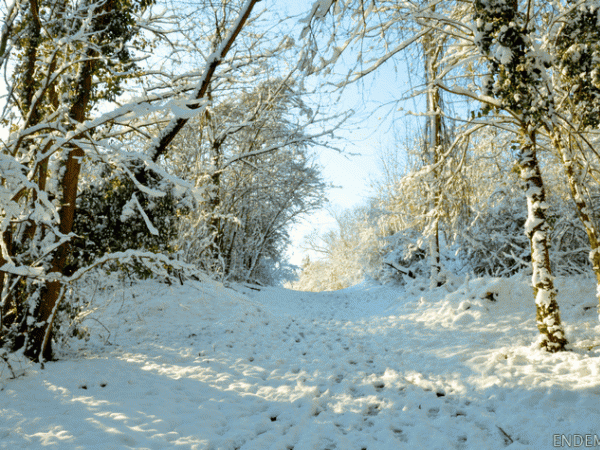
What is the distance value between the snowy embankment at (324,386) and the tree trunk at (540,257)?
0.85 ft

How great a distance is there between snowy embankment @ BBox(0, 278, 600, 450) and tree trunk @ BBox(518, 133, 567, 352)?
0.85 ft

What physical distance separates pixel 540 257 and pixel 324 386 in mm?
3112

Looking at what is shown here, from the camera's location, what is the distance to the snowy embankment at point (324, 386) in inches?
111

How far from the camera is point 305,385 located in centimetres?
400

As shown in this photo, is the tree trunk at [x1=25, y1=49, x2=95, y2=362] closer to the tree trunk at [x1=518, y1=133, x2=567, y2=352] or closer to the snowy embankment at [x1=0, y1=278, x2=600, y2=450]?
the snowy embankment at [x1=0, y1=278, x2=600, y2=450]

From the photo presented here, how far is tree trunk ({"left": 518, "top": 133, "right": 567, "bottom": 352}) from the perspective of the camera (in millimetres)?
4082

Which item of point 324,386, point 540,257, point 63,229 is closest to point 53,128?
point 63,229

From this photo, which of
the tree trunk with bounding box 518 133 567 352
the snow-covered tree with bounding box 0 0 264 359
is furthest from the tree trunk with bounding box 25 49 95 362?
the tree trunk with bounding box 518 133 567 352

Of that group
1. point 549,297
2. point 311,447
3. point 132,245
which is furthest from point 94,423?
point 549,297

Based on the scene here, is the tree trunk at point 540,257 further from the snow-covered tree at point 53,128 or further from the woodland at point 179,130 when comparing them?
the snow-covered tree at point 53,128

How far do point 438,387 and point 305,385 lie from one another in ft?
4.89

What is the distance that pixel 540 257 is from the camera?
423cm

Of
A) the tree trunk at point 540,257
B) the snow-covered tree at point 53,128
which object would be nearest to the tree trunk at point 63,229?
the snow-covered tree at point 53,128

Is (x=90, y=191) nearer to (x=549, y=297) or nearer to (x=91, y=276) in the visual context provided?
(x=91, y=276)
